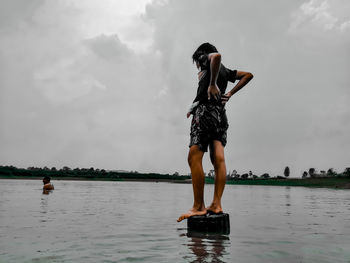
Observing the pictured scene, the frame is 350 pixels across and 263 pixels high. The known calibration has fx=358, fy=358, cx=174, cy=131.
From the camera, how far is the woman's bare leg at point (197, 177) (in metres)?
5.21

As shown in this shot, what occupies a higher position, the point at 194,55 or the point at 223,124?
the point at 194,55

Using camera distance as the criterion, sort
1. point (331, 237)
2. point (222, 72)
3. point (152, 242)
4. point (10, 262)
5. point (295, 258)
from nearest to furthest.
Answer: point (10, 262) < point (295, 258) < point (152, 242) < point (331, 237) < point (222, 72)

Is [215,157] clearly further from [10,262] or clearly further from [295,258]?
[10,262]

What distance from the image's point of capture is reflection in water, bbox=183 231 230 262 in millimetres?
3074

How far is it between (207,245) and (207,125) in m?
2.03

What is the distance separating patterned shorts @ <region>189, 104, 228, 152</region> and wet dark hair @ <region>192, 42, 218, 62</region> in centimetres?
91

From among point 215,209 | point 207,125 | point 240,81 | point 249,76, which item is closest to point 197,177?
point 215,209

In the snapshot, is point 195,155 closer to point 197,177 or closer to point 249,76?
point 197,177

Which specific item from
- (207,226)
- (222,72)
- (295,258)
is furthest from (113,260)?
(222,72)

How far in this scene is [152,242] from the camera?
395 centimetres

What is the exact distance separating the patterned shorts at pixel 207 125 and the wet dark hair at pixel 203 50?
911mm

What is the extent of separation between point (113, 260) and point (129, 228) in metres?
2.20

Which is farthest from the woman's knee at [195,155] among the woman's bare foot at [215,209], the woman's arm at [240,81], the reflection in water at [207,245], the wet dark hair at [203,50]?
the wet dark hair at [203,50]

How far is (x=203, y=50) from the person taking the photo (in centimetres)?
570
